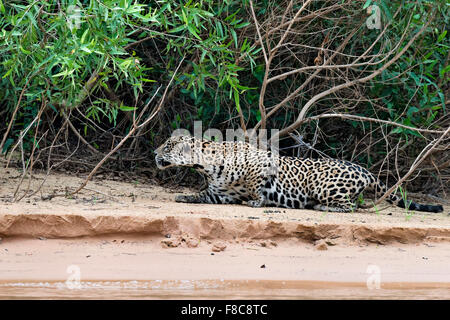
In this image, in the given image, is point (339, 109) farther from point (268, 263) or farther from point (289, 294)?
point (289, 294)

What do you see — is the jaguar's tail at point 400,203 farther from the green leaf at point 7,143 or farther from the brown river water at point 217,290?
the green leaf at point 7,143

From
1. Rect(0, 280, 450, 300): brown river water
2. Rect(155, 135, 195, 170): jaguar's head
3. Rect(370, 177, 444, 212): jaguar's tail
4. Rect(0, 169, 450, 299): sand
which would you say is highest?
Rect(155, 135, 195, 170): jaguar's head

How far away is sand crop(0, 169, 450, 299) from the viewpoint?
554cm

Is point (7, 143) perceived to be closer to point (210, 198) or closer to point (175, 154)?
point (175, 154)

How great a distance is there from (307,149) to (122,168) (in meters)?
2.31

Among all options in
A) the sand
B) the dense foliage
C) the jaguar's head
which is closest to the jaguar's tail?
the dense foliage

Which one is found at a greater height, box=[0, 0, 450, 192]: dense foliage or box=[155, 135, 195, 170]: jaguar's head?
box=[0, 0, 450, 192]: dense foliage

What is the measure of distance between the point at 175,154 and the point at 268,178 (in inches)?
41.8

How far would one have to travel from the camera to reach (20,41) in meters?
6.60

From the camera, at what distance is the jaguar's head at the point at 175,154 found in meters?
8.59

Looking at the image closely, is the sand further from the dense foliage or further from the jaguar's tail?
the dense foliage

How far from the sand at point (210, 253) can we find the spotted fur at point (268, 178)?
2.84 ft

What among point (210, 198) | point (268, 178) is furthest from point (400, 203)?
point (210, 198)

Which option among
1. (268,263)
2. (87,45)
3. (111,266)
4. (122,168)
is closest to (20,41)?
(87,45)
